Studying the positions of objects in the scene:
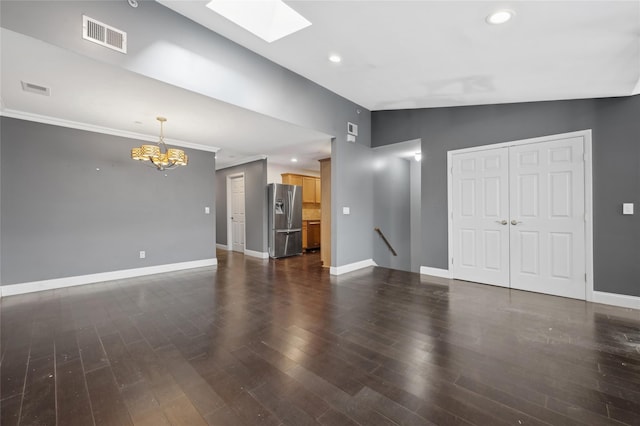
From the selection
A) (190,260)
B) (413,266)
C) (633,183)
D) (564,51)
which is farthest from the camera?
(413,266)

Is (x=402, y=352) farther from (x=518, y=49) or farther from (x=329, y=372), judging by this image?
(x=518, y=49)

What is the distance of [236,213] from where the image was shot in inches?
307

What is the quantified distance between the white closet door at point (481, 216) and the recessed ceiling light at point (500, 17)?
2.30 metres

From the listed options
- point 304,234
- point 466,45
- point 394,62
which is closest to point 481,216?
point 466,45

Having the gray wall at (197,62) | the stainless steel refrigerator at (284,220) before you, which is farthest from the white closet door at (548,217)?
the stainless steel refrigerator at (284,220)

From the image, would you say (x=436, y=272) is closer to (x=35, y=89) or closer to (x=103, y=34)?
(x=103, y=34)

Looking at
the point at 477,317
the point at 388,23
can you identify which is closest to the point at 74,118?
the point at 388,23

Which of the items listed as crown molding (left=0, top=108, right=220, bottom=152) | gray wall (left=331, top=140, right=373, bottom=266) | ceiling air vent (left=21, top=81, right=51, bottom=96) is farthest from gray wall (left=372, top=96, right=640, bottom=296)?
ceiling air vent (left=21, top=81, right=51, bottom=96)

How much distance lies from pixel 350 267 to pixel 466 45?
3796 mm

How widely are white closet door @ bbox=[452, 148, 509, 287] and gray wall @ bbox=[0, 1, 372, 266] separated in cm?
196

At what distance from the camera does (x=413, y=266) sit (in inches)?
272

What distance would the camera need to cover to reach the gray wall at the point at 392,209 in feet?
19.2

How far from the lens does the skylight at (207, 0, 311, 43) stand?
2671 millimetres

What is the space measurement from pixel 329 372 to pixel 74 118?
195 inches
